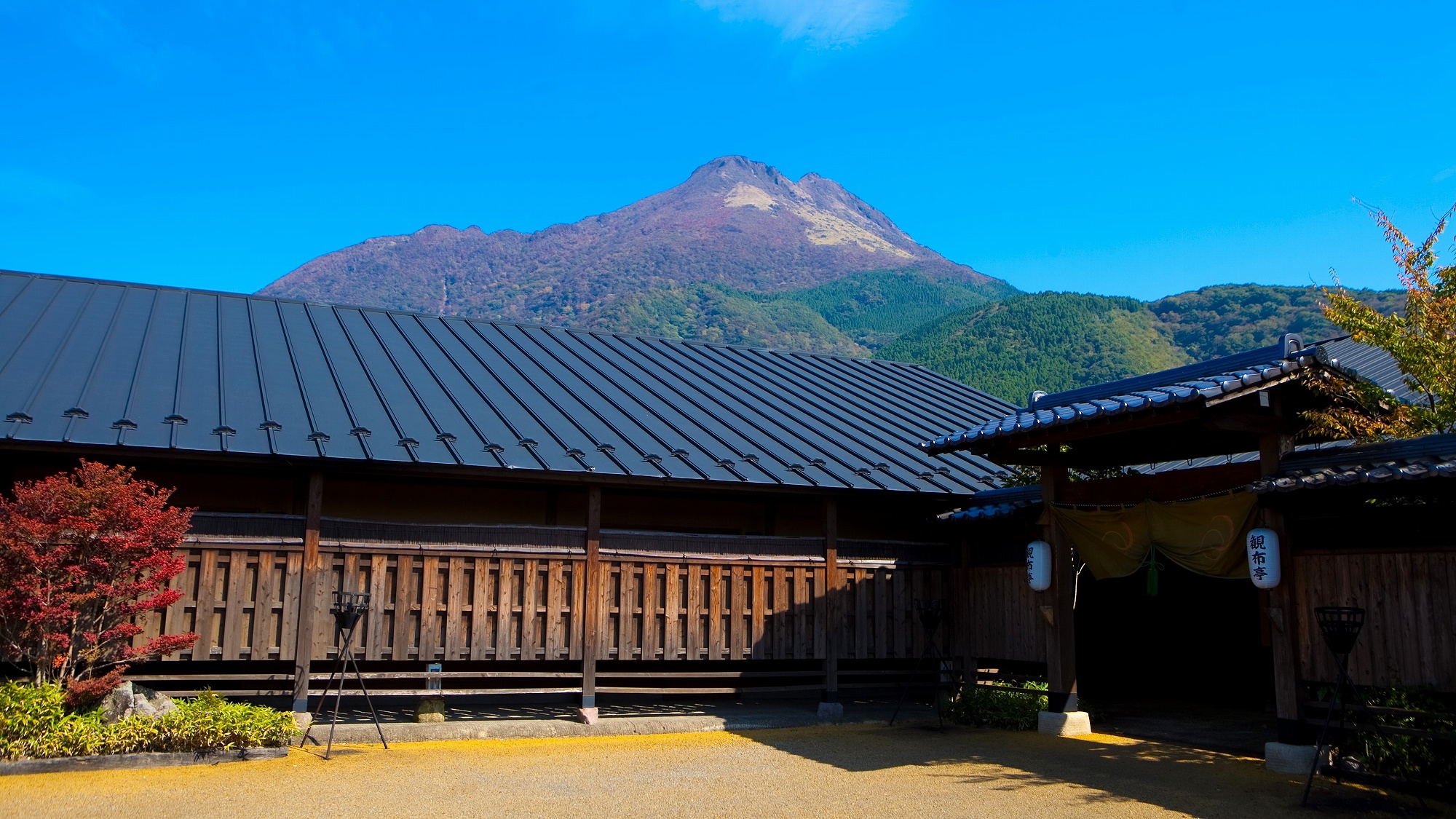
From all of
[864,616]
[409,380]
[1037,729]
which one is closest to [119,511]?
[409,380]

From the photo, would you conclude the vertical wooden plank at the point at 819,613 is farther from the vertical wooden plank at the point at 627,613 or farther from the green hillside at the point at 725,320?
the green hillside at the point at 725,320

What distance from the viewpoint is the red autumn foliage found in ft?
31.8

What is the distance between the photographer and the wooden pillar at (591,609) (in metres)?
13.1

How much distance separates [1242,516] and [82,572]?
39.5 ft

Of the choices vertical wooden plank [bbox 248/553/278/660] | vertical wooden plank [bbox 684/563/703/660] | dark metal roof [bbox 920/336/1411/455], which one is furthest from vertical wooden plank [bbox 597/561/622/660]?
dark metal roof [bbox 920/336/1411/455]

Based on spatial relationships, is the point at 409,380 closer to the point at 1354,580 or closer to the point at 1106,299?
the point at 1354,580

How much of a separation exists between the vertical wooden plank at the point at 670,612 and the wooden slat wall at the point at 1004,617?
3.75 m

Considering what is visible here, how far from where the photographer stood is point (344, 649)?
11023 millimetres

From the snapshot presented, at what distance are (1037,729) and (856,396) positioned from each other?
8.43m

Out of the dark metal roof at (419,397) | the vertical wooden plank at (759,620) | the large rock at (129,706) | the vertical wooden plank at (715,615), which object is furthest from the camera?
the vertical wooden plank at (759,620)

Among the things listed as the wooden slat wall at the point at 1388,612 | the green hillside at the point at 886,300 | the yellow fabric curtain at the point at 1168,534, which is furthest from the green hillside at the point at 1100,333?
the wooden slat wall at the point at 1388,612

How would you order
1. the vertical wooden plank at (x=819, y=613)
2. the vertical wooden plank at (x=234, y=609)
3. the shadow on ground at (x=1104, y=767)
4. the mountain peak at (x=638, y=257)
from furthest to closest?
the mountain peak at (x=638, y=257) → the vertical wooden plank at (x=819, y=613) → the vertical wooden plank at (x=234, y=609) → the shadow on ground at (x=1104, y=767)

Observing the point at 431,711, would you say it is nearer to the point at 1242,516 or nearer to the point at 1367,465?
the point at 1242,516

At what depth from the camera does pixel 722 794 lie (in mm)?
9273
